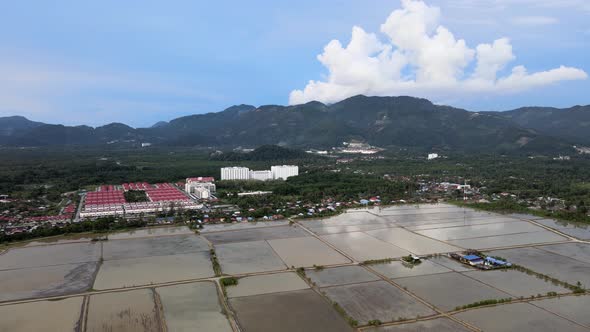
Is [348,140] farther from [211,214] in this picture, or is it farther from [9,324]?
[9,324]

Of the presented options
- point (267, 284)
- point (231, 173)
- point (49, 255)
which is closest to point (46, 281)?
point (49, 255)

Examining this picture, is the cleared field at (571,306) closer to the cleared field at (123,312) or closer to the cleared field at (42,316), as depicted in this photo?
the cleared field at (123,312)

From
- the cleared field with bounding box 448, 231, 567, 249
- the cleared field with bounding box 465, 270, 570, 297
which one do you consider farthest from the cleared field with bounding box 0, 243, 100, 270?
the cleared field with bounding box 448, 231, 567, 249

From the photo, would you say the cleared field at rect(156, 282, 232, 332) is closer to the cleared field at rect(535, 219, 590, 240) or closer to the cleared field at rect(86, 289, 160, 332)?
the cleared field at rect(86, 289, 160, 332)

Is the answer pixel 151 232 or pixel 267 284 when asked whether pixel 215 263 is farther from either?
pixel 151 232

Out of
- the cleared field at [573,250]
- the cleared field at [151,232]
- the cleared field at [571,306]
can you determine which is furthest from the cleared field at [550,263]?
the cleared field at [151,232]

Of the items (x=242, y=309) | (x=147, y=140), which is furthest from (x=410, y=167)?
(x=147, y=140)

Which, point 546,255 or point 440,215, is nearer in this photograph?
point 546,255
